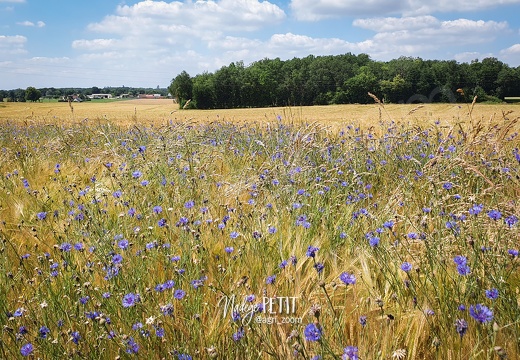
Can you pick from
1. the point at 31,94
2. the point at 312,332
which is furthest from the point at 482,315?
the point at 31,94

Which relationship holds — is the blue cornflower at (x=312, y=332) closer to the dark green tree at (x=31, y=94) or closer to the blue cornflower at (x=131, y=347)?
the blue cornflower at (x=131, y=347)

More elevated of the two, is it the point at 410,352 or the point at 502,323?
the point at 502,323

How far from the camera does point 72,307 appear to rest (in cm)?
190

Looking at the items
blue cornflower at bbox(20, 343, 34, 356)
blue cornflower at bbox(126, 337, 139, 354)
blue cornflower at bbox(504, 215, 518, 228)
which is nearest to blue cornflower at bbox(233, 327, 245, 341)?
blue cornflower at bbox(126, 337, 139, 354)

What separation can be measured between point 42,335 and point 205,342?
699 mm

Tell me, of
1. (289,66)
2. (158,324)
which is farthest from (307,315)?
(289,66)

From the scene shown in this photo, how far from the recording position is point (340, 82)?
76.2m

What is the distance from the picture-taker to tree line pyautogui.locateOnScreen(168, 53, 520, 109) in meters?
65.7

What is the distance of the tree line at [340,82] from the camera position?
216ft

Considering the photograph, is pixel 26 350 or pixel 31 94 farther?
pixel 31 94

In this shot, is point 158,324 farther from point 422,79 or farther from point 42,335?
point 422,79

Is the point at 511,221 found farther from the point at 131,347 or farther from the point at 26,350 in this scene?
the point at 26,350

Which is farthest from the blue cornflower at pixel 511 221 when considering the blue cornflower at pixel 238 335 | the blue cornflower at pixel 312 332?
the blue cornflower at pixel 238 335

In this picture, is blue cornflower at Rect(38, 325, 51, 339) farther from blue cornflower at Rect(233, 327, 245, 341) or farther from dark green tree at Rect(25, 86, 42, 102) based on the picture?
dark green tree at Rect(25, 86, 42, 102)
